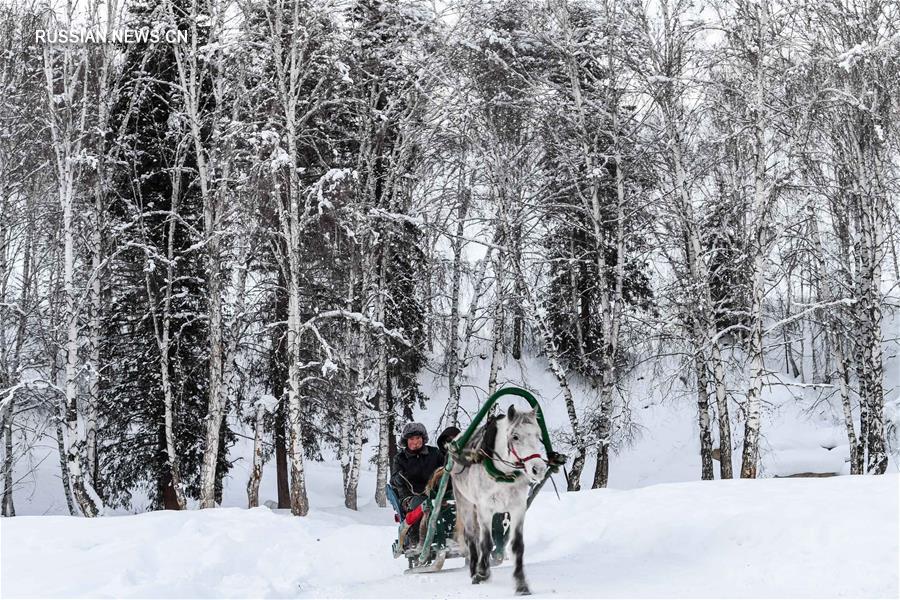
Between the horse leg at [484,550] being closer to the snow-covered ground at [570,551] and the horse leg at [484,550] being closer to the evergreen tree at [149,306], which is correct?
the snow-covered ground at [570,551]

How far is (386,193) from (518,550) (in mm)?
14084

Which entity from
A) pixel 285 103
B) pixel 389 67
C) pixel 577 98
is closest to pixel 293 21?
pixel 285 103

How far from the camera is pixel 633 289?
88.5ft

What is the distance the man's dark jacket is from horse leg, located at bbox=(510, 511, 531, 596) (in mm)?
2329

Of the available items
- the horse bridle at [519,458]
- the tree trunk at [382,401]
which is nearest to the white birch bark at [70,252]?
the tree trunk at [382,401]

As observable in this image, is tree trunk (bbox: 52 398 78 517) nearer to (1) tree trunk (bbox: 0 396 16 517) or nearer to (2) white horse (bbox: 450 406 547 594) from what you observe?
(1) tree trunk (bbox: 0 396 16 517)

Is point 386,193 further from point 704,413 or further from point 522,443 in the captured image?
point 522,443

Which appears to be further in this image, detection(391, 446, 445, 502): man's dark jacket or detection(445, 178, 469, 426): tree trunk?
detection(445, 178, 469, 426): tree trunk

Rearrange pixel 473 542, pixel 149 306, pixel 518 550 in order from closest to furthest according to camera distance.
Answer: pixel 518 550 → pixel 473 542 → pixel 149 306

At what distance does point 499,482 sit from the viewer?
23.1 feet

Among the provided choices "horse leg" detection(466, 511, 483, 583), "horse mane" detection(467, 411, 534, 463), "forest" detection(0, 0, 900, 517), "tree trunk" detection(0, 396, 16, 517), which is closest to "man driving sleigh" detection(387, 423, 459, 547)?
"horse leg" detection(466, 511, 483, 583)

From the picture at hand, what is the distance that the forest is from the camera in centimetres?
1666

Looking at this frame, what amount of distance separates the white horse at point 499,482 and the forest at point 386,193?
851 cm

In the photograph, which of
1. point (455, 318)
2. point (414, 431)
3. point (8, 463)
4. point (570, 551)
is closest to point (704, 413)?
point (455, 318)
